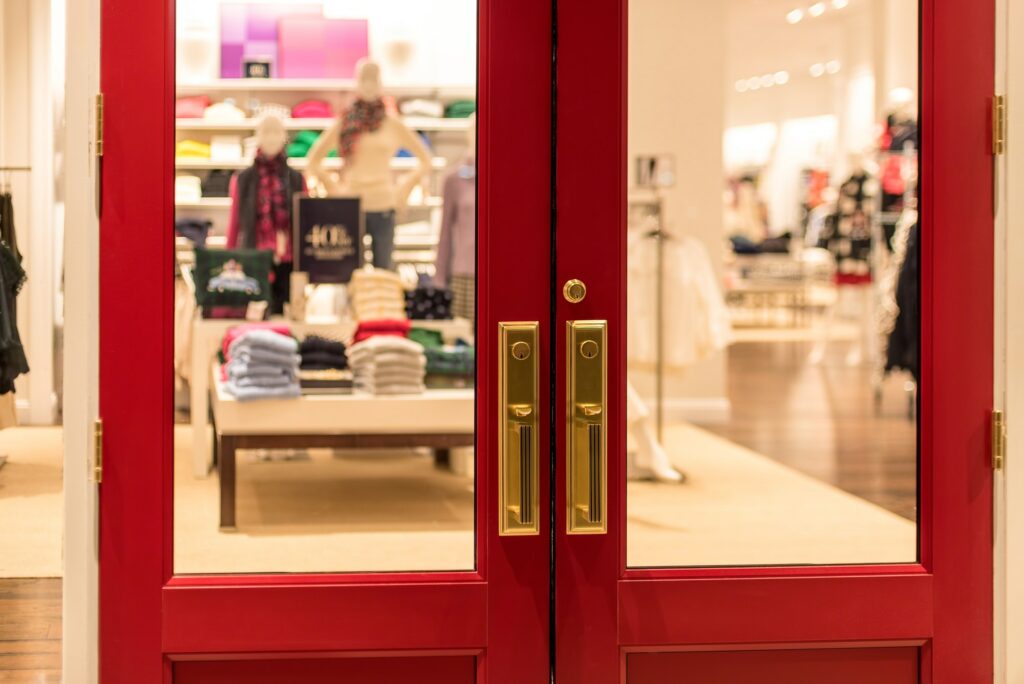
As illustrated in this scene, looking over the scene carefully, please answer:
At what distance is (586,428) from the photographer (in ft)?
8.20

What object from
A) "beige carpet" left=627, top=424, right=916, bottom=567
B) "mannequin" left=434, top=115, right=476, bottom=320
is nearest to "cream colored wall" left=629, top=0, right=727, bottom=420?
"beige carpet" left=627, top=424, right=916, bottom=567

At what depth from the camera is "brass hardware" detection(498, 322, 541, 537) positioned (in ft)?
8.15

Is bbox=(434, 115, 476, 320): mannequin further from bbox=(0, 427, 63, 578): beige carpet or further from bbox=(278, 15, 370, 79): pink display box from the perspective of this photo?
bbox=(278, 15, 370, 79): pink display box

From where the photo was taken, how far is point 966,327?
2.58m

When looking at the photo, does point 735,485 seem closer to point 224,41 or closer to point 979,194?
point 979,194

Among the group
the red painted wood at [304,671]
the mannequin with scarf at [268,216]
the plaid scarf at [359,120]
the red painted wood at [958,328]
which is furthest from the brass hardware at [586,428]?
the plaid scarf at [359,120]

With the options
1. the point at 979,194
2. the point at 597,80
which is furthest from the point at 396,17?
the point at 979,194

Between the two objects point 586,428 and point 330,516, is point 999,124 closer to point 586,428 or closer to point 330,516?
point 586,428

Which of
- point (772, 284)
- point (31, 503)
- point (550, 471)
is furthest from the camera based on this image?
point (772, 284)

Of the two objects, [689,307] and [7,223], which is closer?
[7,223]

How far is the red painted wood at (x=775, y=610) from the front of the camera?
255 cm

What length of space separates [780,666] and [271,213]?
2335mm

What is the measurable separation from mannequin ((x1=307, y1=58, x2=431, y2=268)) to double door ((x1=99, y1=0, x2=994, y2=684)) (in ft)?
5.87

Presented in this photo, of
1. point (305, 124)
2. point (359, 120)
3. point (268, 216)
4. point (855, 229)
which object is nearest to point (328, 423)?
point (268, 216)
